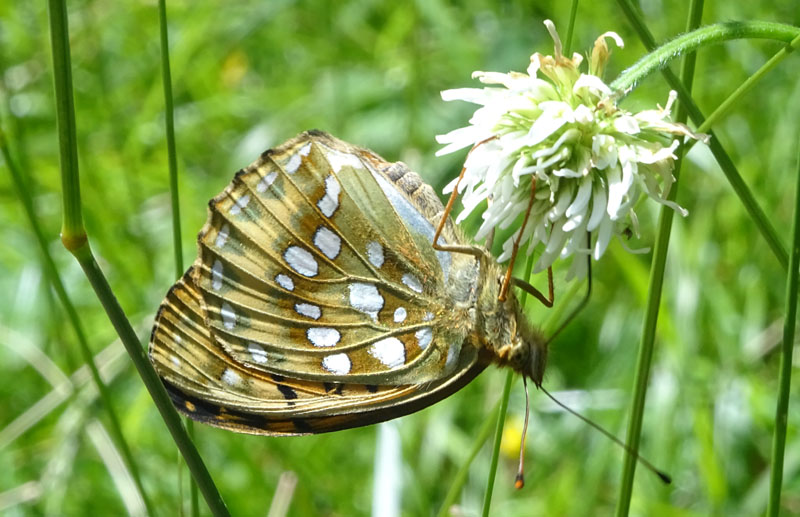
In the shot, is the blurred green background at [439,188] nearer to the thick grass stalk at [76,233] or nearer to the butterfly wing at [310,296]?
A: the butterfly wing at [310,296]

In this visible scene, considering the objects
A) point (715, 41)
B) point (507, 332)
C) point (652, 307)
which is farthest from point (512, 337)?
point (715, 41)

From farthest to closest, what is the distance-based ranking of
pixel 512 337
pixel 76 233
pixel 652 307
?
pixel 512 337 → pixel 652 307 → pixel 76 233

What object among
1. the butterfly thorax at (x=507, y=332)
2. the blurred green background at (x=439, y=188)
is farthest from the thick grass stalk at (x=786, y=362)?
the blurred green background at (x=439, y=188)

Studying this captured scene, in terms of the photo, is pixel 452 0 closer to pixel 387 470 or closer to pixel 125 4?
pixel 125 4

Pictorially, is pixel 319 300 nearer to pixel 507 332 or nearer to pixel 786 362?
pixel 507 332

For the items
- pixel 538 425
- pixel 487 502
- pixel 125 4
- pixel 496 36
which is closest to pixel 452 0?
pixel 496 36

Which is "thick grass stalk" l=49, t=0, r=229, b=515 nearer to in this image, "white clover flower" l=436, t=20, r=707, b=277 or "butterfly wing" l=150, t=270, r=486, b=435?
"white clover flower" l=436, t=20, r=707, b=277

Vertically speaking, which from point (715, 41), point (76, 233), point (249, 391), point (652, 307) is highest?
point (715, 41)

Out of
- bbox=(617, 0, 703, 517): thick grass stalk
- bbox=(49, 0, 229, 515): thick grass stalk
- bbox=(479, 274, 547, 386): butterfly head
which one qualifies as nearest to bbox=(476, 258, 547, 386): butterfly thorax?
bbox=(479, 274, 547, 386): butterfly head
